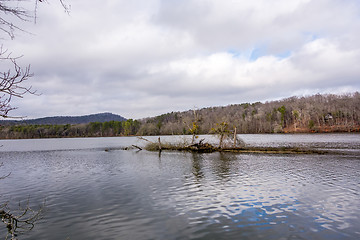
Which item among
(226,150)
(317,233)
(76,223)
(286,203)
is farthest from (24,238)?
(226,150)

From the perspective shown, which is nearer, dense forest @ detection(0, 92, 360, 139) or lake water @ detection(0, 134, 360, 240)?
lake water @ detection(0, 134, 360, 240)

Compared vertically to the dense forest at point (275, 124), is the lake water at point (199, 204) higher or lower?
lower

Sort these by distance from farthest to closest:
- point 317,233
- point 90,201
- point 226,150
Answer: point 226,150
point 90,201
point 317,233

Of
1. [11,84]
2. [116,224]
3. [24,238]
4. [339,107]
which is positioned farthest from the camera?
[339,107]

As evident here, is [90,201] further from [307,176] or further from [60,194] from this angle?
[307,176]

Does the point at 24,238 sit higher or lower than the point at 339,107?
lower

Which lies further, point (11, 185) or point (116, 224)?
point (11, 185)

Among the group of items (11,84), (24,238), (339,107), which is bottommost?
(24,238)

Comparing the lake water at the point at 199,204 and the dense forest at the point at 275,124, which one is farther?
the dense forest at the point at 275,124

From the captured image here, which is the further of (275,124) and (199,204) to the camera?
(275,124)

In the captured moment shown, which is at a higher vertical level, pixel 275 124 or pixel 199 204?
pixel 275 124

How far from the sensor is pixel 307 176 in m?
16.0

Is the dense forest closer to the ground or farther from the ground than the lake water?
farther from the ground

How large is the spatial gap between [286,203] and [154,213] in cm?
589
